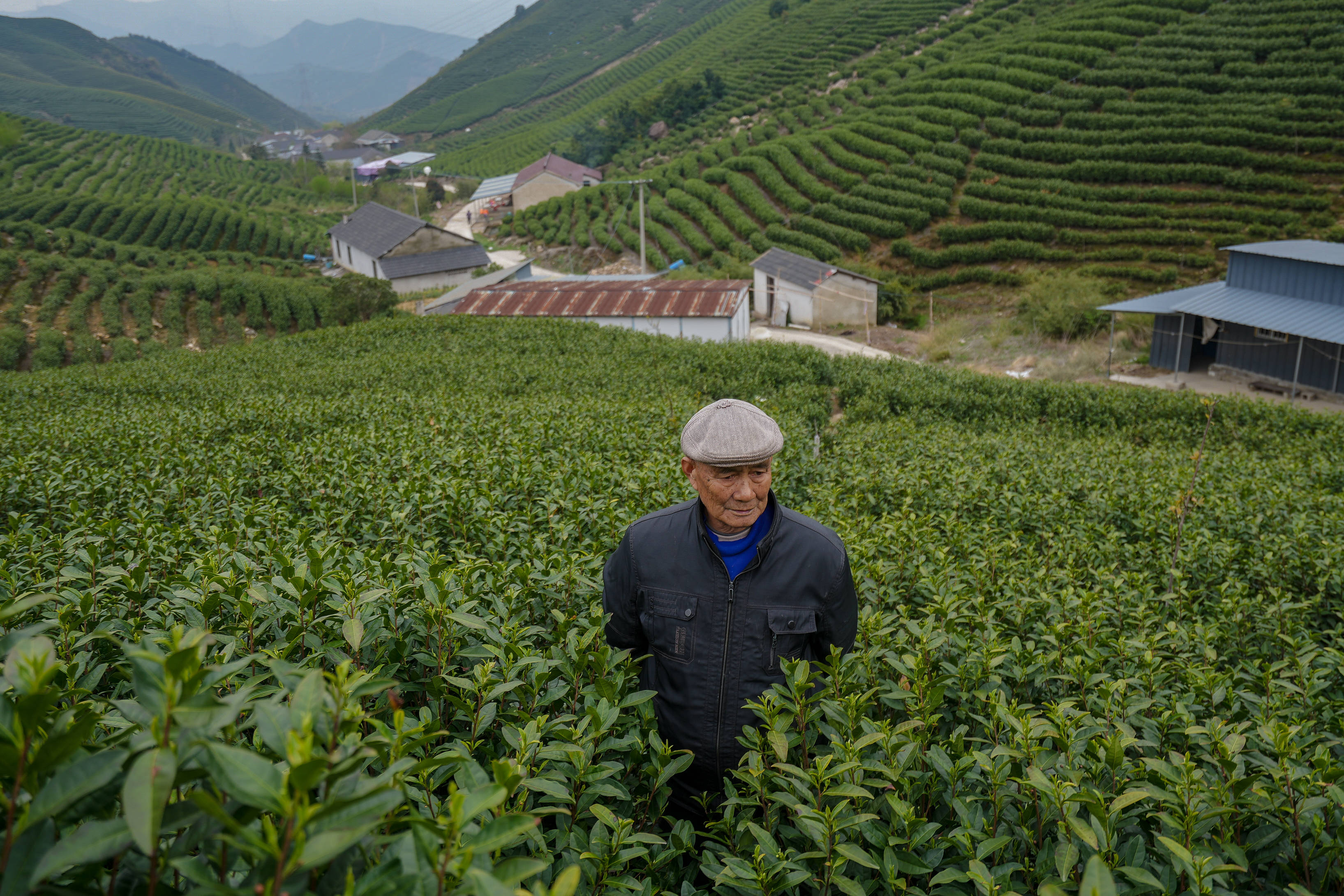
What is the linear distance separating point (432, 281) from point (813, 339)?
2335 cm

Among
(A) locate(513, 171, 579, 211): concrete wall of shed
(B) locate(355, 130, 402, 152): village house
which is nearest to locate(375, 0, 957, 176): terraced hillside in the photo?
(B) locate(355, 130, 402, 152): village house

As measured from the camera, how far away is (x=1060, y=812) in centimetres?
198

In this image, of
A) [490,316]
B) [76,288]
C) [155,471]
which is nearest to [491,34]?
[76,288]

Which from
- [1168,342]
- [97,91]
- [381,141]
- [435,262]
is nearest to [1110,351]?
[1168,342]

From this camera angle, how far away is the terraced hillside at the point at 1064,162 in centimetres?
3328

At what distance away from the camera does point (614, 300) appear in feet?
90.2

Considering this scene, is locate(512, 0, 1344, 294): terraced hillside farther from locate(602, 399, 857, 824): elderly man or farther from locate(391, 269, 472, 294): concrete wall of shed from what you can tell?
locate(602, 399, 857, 824): elderly man

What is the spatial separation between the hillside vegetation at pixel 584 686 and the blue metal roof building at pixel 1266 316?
644 inches

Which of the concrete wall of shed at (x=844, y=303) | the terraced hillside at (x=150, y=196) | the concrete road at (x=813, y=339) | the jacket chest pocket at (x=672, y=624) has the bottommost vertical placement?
the concrete road at (x=813, y=339)

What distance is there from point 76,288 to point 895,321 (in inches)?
1312

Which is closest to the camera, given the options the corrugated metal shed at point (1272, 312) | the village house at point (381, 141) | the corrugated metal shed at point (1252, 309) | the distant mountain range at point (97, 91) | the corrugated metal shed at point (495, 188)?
the corrugated metal shed at point (1272, 312)

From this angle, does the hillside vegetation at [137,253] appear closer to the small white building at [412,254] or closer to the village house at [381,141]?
the small white building at [412,254]

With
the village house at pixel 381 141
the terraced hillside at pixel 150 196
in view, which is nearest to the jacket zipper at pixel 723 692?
the terraced hillside at pixel 150 196

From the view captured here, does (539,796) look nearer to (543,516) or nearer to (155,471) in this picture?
(543,516)
